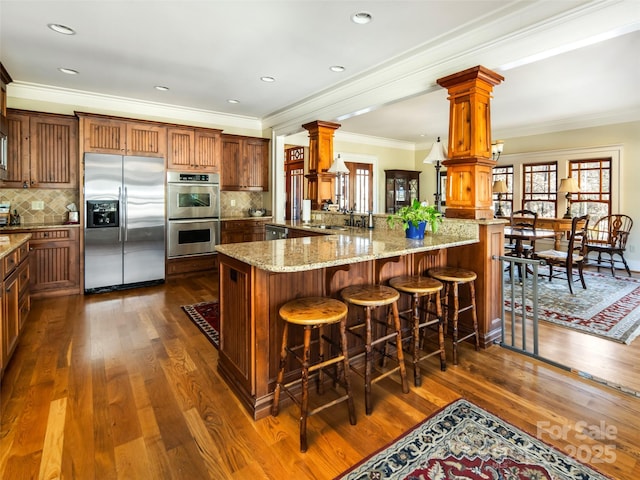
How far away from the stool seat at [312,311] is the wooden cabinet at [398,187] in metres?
6.97

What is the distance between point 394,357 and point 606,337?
2026mm

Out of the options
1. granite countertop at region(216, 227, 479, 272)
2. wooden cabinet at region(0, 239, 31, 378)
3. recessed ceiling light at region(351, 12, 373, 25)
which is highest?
recessed ceiling light at region(351, 12, 373, 25)

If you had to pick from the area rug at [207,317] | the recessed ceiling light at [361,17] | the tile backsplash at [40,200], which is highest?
the recessed ceiling light at [361,17]

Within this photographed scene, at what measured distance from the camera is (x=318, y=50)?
3.43 m

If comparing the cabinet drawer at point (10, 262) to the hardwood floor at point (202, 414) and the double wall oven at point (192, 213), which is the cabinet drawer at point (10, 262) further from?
the double wall oven at point (192, 213)

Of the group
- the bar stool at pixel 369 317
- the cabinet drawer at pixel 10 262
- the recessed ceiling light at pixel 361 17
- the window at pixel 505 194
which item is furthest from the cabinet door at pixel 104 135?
the window at pixel 505 194

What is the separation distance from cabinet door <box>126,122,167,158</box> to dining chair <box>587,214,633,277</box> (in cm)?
708

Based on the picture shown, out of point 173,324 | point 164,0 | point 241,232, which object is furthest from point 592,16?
point 241,232

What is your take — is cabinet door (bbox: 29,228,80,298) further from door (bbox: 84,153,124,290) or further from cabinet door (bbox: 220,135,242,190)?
cabinet door (bbox: 220,135,242,190)

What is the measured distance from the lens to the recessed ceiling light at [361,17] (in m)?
2.78

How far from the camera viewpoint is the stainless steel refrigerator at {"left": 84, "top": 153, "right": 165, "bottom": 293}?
14.9ft

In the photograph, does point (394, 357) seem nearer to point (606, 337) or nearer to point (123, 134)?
point (606, 337)

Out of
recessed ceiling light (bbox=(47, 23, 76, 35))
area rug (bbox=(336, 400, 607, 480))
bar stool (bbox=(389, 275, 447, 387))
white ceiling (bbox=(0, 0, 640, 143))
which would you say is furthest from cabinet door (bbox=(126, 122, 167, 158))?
area rug (bbox=(336, 400, 607, 480))

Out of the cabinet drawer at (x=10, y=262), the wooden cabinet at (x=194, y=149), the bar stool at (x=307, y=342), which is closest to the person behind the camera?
the bar stool at (x=307, y=342)
